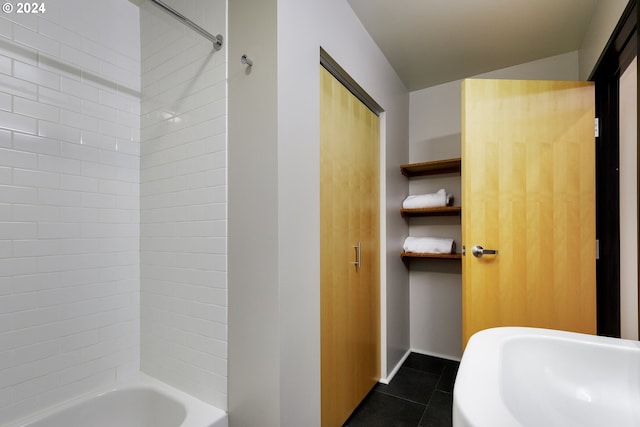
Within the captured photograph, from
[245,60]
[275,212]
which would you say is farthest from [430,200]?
[245,60]

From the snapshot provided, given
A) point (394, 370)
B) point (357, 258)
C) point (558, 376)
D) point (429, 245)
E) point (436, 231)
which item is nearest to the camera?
point (558, 376)

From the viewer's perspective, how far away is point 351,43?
171 cm

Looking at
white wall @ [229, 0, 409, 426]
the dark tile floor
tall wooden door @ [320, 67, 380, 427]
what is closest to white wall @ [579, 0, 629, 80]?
tall wooden door @ [320, 67, 380, 427]

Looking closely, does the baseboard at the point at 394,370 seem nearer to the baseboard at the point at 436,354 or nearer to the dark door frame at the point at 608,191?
the baseboard at the point at 436,354

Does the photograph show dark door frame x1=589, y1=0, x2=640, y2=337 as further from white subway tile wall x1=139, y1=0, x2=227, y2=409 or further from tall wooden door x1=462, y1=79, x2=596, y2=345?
white subway tile wall x1=139, y1=0, x2=227, y2=409

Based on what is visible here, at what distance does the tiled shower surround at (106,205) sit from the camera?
122 cm

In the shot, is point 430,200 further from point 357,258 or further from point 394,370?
point 394,370

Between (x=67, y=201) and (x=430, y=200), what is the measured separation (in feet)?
7.57

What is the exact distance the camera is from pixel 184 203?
4.70 feet

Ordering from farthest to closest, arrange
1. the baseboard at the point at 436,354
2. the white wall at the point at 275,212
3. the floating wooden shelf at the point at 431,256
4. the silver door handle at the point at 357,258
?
the baseboard at the point at 436,354
the floating wooden shelf at the point at 431,256
the silver door handle at the point at 357,258
the white wall at the point at 275,212

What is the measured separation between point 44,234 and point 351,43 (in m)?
1.83

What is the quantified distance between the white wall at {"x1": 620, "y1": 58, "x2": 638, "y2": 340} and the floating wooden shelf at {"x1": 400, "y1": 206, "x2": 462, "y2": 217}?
896 millimetres

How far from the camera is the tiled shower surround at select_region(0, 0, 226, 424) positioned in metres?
1.22

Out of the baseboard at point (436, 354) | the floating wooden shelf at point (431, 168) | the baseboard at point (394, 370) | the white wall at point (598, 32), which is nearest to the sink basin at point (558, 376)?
the white wall at point (598, 32)
